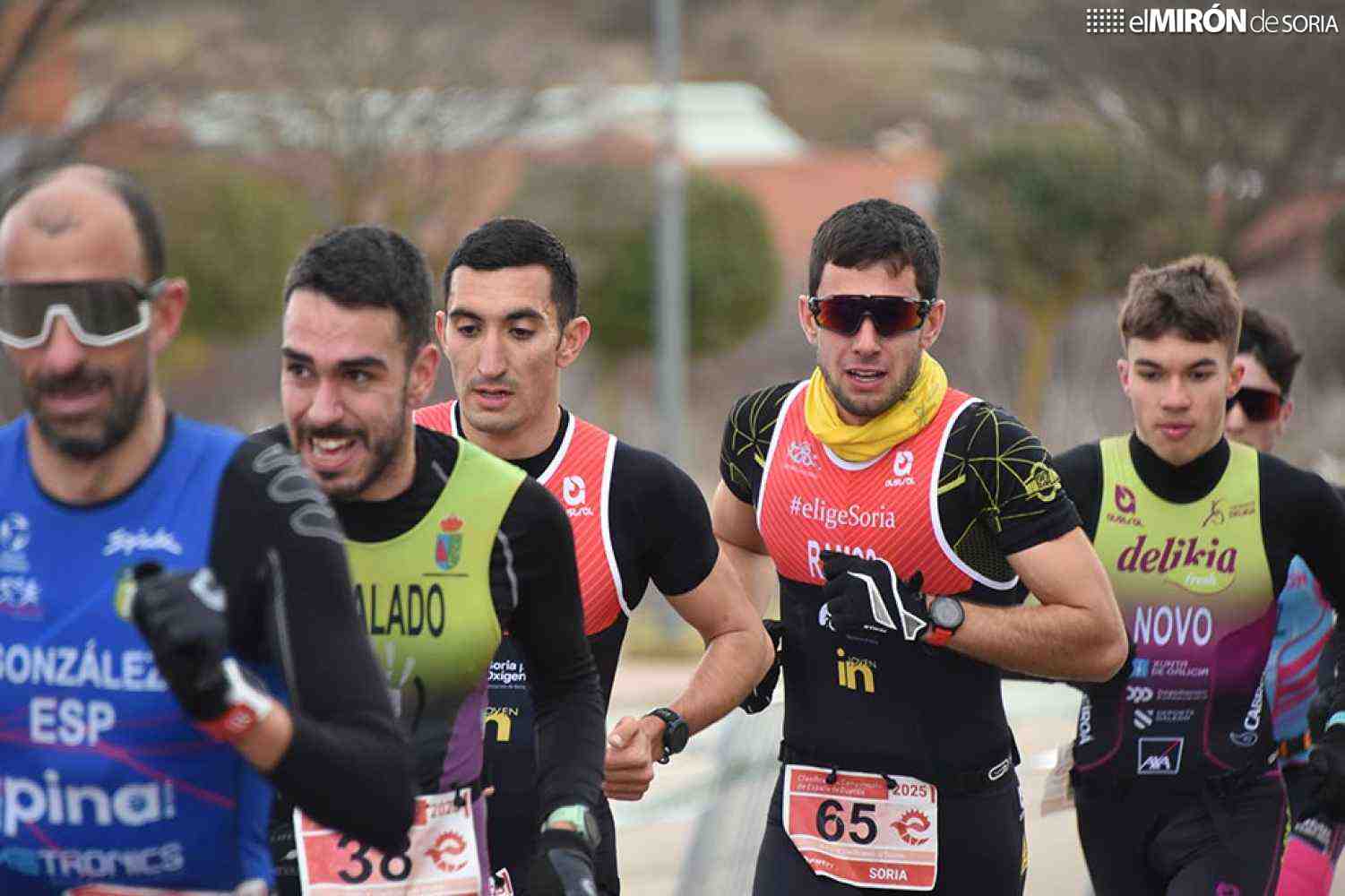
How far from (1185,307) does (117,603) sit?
3.57 meters

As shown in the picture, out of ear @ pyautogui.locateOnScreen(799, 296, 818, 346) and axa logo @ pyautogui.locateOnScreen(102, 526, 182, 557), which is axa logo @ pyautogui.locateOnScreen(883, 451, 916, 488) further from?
axa logo @ pyautogui.locateOnScreen(102, 526, 182, 557)

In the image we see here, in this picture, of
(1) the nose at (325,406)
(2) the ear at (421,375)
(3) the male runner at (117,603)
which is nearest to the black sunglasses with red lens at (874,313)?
(2) the ear at (421,375)

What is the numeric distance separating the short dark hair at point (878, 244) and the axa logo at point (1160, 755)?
142 centimetres

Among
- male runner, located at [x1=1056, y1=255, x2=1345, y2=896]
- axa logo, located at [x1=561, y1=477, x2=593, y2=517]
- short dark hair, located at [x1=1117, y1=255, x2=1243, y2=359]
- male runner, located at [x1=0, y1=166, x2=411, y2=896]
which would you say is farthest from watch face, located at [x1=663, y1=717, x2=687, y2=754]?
short dark hair, located at [x1=1117, y1=255, x2=1243, y2=359]

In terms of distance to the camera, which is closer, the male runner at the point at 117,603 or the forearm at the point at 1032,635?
the male runner at the point at 117,603

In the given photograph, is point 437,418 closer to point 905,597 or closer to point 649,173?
point 905,597

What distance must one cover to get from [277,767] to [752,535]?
2767 mm

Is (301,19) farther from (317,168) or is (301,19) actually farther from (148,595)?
(148,595)

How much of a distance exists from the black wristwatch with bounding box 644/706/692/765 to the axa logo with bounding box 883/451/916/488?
2.54 ft

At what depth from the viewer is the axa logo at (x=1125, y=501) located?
17.9ft

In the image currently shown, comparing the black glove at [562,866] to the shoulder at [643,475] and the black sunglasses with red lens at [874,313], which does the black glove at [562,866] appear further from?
the black sunglasses with red lens at [874,313]

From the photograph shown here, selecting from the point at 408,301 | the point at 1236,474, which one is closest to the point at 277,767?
the point at 408,301

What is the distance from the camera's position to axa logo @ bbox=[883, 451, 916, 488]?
186 inches

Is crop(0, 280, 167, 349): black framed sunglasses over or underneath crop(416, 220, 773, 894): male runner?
over
